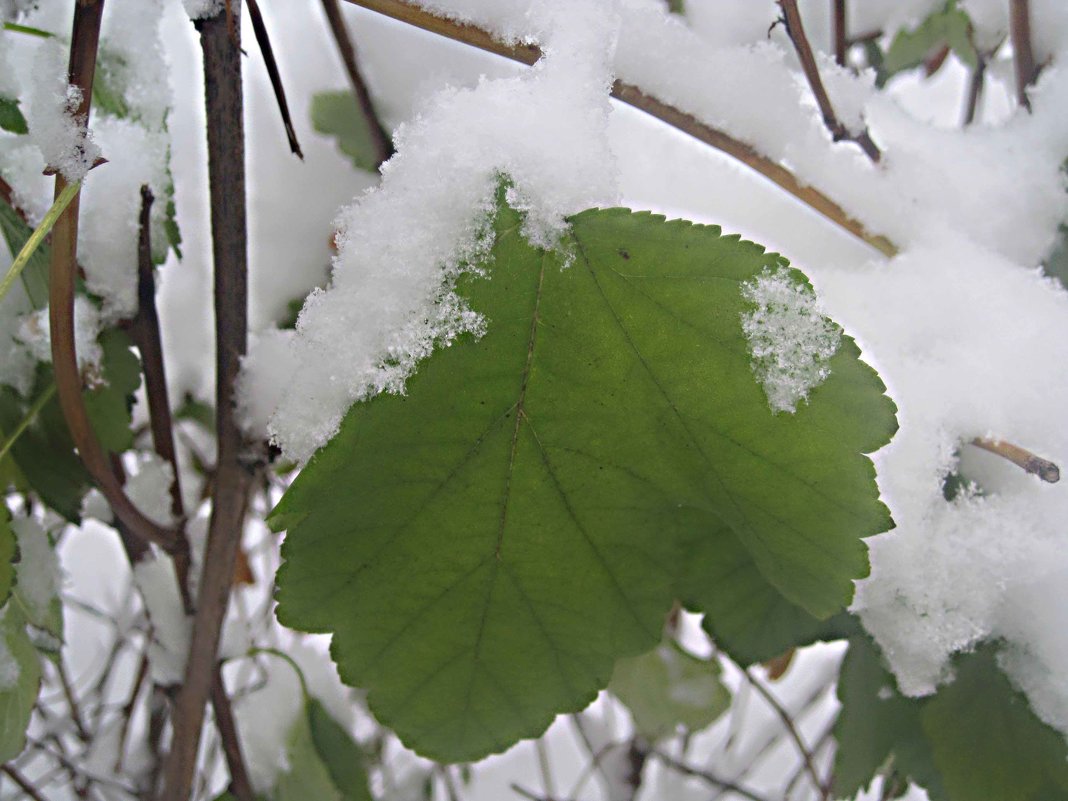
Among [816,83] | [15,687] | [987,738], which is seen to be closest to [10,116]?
[15,687]

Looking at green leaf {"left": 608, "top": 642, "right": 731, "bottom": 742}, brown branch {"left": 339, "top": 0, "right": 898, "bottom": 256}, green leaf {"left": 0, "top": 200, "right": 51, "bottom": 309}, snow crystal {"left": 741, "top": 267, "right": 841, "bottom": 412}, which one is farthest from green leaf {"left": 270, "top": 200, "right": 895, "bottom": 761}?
green leaf {"left": 608, "top": 642, "right": 731, "bottom": 742}

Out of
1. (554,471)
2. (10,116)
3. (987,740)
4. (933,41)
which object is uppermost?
(933,41)

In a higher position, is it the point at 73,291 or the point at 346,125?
the point at 346,125

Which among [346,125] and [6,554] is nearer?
[6,554]

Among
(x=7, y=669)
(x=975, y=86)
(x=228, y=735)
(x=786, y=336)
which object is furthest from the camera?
(x=975, y=86)

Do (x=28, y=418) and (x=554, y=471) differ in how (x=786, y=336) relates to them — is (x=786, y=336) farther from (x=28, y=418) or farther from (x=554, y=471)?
(x=28, y=418)

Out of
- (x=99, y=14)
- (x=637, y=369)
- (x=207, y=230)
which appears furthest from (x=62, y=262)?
(x=207, y=230)

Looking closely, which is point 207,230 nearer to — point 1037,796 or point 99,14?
point 99,14
